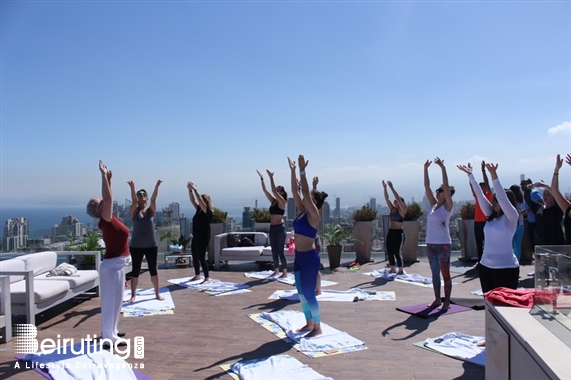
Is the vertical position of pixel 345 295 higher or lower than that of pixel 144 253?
lower

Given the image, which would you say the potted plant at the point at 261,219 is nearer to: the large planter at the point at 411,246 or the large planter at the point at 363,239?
the large planter at the point at 363,239

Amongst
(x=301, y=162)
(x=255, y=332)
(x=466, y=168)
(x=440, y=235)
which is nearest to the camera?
(x=301, y=162)

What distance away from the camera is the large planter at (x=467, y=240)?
10.2 metres

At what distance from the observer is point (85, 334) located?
5.04m

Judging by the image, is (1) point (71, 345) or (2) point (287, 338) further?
(2) point (287, 338)

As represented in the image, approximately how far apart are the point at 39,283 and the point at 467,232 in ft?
28.2

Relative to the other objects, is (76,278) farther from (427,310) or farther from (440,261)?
(440,261)

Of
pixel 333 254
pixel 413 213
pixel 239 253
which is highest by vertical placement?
pixel 413 213

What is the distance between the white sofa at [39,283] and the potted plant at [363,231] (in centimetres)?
563

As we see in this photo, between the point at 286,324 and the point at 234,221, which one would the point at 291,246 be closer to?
the point at 234,221

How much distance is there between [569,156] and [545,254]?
2439mm

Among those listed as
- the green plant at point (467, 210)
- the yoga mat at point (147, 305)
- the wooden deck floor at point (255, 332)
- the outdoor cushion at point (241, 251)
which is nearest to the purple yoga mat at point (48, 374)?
the wooden deck floor at point (255, 332)

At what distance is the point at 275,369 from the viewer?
383 centimetres

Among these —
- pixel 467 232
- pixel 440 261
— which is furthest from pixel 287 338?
pixel 467 232
